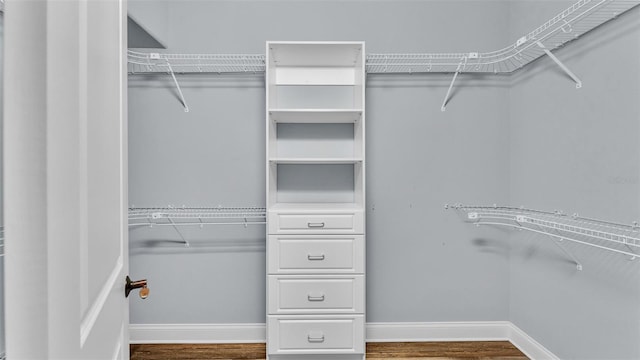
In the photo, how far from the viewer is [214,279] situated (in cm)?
257

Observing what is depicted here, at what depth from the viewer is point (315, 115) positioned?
236cm

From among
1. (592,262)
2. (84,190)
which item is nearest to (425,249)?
(592,262)

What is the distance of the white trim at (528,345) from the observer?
2217mm

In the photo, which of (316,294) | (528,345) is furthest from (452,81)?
(528,345)

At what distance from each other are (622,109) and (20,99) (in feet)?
6.62

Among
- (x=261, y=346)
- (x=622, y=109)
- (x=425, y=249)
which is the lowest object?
(x=261, y=346)

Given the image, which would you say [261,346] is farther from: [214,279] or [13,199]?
[13,199]

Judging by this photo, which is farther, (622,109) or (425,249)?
(425,249)

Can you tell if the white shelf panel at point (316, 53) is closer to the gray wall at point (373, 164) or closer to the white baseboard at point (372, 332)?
the gray wall at point (373, 164)

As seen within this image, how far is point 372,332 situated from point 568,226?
1.34 meters

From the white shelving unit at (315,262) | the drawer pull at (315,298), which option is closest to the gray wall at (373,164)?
the white shelving unit at (315,262)

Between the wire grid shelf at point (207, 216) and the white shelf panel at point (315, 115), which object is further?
the wire grid shelf at point (207, 216)

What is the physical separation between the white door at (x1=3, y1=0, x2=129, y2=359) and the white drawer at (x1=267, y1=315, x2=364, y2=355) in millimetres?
1560

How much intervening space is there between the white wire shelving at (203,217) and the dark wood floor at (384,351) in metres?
0.65
